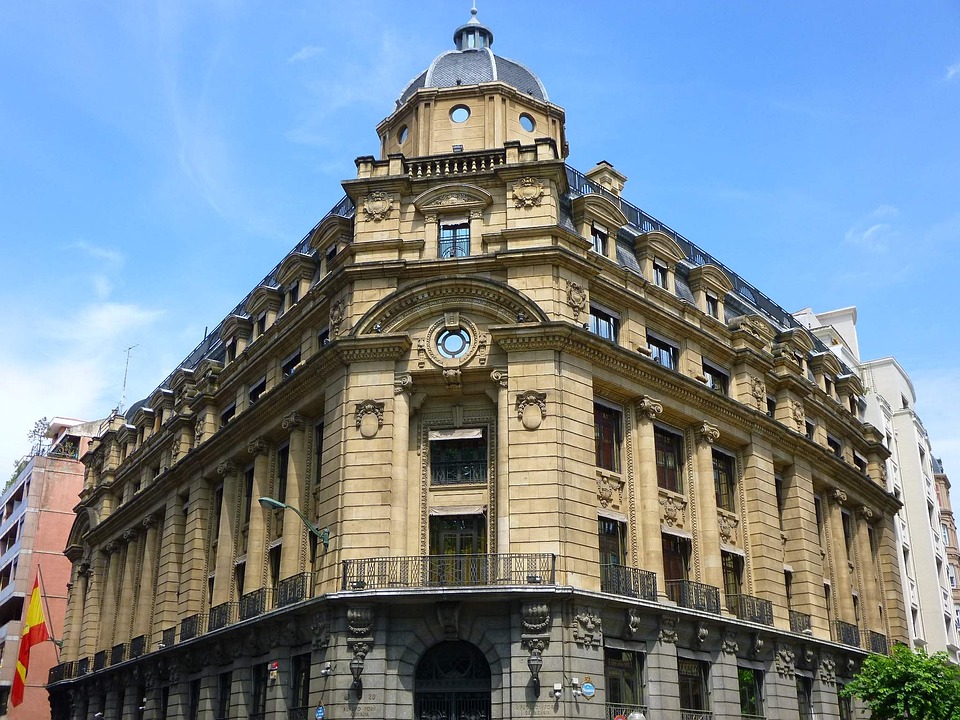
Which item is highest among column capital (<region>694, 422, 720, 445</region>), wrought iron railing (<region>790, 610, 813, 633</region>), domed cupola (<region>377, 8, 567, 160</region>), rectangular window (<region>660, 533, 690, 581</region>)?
domed cupola (<region>377, 8, 567, 160</region>)

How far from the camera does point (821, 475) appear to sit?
44375 mm

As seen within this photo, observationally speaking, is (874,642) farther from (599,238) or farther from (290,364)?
(290,364)

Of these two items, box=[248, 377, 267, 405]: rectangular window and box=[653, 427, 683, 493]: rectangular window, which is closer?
box=[653, 427, 683, 493]: rectangular window

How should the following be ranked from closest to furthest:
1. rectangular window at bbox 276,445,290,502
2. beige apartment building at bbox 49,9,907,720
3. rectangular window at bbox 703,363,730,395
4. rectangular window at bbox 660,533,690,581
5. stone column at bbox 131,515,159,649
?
1. beige apartment building at bbox 49,9,907,720
2. rectangular window at bbox 660,533,690,581
3. rectangular window at bbox 276,445,290,502
4. rectangular window at bbox 703,363,730,395
5. stone column at bbox 131,515,159,649

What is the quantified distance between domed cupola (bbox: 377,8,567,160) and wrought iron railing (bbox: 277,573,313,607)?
16436 millimetres

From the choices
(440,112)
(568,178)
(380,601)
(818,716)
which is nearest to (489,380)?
(380,601)

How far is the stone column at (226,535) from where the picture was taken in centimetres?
3875

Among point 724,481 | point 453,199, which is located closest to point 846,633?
point 724,481

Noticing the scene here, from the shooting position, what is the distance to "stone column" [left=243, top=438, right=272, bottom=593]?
3628cm

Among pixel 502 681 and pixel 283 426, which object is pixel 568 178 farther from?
pixel 502 681

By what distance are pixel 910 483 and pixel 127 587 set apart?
45.8 metres

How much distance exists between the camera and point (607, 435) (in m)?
33.5

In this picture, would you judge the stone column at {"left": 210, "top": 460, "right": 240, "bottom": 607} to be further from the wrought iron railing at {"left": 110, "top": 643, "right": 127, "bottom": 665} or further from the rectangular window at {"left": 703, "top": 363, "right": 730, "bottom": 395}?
the rectangular window at {"left": 703, "top": 363, "right": 730, "bottom": 395}

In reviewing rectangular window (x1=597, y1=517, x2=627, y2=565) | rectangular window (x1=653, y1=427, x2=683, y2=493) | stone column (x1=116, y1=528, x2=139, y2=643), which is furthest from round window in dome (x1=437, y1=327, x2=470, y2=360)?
stone column (x1=116, y1=528, x2=139, y2=643)
